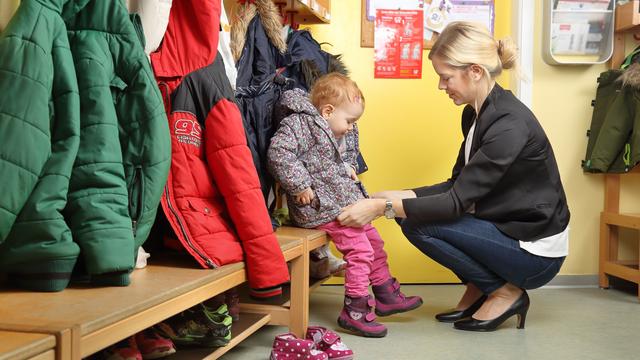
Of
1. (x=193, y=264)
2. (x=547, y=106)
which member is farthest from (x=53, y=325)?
(x=547, y=106)

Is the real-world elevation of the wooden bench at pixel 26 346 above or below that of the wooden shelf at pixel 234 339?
above

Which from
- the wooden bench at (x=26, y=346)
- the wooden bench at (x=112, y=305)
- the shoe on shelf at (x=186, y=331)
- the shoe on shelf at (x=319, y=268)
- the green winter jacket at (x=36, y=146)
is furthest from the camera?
the shoe on shelf at (x=319, y=268)

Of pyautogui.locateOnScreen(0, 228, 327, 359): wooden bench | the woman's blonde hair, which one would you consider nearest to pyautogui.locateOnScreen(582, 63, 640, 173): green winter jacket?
the woman's blonde hair

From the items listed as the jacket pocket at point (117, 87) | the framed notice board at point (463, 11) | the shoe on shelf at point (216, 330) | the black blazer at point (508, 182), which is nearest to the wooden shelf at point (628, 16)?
the framed notice board at point (463, 11)

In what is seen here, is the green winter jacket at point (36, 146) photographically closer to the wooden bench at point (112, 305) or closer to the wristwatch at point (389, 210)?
the wooden bench at point (112, 305)

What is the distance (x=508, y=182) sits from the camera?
2482mm

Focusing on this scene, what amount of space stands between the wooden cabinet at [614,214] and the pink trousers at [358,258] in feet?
4.89

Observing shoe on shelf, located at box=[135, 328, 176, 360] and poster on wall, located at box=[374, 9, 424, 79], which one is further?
poster on wall, located at box=[374, 9, 424, 79]

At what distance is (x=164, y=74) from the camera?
1.77 m

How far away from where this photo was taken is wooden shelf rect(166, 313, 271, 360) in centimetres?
170

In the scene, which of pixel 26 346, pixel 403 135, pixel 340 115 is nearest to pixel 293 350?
pixel 340 115

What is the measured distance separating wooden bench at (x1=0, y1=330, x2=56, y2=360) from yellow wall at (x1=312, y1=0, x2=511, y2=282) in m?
2.54

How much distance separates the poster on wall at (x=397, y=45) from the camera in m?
3.42

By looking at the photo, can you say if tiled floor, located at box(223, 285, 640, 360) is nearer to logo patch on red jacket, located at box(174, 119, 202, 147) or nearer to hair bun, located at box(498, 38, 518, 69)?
logo patch on red jacket, located at box(174, 119, 202, 147)
